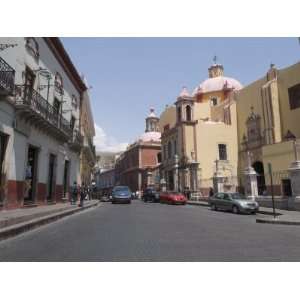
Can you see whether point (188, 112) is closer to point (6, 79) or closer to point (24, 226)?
point (6, 79)

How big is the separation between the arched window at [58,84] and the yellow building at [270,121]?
17.8 metres

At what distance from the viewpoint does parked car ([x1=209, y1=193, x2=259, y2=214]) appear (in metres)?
16.6

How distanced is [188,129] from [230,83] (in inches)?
563

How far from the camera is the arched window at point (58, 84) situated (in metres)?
19.4

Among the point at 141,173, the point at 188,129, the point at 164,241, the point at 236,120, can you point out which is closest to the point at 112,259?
the point at 164,241

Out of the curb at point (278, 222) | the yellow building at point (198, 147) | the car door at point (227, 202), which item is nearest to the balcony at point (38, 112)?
the car door at point (227, 202)

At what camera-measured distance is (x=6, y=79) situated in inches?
466

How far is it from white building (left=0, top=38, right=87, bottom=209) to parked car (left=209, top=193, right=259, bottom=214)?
36.2ft

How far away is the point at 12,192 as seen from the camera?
13.2 meters

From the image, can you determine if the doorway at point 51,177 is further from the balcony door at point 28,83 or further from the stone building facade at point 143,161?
the stone building facade at point 143,161

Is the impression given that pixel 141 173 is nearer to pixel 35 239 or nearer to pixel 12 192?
pixel 12 192

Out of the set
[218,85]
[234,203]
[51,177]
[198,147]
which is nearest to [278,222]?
[234,203]

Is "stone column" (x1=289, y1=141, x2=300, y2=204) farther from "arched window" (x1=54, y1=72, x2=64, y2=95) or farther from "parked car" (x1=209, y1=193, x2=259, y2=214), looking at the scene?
"arched window" (x1=54, y1=72, x2=64, y2=95)

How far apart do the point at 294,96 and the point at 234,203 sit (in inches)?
651
